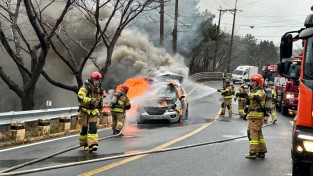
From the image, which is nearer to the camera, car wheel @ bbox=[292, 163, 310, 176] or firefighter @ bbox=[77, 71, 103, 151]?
car wheel @ bbox=[292, 163, 310, 176]

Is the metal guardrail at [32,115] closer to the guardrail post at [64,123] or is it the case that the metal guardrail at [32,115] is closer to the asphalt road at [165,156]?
the guardrail post at [64,123]

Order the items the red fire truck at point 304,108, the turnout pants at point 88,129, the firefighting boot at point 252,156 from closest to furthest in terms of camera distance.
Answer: the red fire truck at point 304,108 < the firefighting boot at point 252,156 < the turnout pants at point 88,129

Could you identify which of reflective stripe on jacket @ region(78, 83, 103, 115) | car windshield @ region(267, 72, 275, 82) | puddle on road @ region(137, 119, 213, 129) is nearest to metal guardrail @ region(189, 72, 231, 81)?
car windshield @ region(267, 72, 275, 82)

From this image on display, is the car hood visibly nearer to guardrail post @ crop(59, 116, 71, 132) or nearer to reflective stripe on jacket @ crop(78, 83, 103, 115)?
guardrail post @ crop(59, 116, 71, 132)

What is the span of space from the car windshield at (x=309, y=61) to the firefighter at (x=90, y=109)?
14.8ft

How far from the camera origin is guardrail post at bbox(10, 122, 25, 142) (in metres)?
10.2

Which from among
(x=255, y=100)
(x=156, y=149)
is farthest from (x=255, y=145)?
(x=156, y=149)

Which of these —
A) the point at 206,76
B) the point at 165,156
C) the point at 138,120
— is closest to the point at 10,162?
the point at 165,156

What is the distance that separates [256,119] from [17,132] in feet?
18.6

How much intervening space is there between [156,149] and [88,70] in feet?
69.2

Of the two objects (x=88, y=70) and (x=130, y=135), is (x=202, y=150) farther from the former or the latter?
(x=88, y=70)

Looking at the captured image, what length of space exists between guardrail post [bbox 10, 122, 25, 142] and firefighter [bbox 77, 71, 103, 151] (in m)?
2.15

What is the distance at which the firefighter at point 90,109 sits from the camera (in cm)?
868

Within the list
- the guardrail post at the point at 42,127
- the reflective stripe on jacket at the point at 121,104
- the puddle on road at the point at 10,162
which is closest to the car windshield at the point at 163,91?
the reflective stripe on jacket at the point at 121,104
